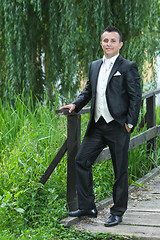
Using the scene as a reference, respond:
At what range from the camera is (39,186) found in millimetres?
3955

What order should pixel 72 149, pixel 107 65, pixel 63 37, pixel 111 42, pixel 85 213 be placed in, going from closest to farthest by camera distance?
1. pixel 111 42
2. pixel 107 65
3. pixel 85 213
4. pixel 72 149
5. pixel 63 37

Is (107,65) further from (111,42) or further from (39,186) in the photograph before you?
(39,186)

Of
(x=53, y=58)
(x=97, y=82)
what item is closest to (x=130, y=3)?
(x=53, y=58)

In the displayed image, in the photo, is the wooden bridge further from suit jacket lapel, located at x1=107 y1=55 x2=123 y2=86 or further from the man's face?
the man's face

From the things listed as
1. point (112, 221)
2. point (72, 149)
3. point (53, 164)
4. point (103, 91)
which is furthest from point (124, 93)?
point (112, 221)

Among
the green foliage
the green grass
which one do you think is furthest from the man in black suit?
the green foliage

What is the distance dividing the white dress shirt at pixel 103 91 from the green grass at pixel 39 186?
2.95ft

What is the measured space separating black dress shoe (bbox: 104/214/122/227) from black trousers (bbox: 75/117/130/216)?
4 centimetres

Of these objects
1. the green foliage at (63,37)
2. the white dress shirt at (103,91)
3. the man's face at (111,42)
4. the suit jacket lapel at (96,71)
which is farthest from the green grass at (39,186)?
the green foliage at (63,37)

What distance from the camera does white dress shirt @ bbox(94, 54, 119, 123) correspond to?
3672 millimetres

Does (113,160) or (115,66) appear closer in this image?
(115,66)

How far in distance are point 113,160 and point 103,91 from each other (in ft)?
2.13

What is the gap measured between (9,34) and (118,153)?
182 inches

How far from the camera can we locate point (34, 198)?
3930mm
